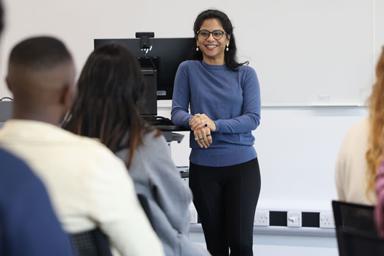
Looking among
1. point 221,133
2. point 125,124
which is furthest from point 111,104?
point 221,133

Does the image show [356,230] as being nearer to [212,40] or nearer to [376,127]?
[376,127]

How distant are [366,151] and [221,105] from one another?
1.38 meters

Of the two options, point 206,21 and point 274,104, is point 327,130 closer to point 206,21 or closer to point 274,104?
point 274,104

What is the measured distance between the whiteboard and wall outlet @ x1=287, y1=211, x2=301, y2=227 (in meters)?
0.73

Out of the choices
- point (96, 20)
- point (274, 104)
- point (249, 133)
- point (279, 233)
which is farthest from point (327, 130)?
point (96, 20)

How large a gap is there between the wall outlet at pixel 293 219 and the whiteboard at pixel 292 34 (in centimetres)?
73

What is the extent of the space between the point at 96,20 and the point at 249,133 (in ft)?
5.94

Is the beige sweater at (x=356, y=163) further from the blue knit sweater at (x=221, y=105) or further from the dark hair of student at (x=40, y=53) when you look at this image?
the blue knit sweater at (x=221, y=105)

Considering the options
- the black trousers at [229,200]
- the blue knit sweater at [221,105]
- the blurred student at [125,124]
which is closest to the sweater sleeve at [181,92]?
the blue knit sweater at [221,105]

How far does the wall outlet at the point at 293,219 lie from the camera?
408cm

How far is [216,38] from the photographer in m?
2.86

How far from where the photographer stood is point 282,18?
4.02 meters

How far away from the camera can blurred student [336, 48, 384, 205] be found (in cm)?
150

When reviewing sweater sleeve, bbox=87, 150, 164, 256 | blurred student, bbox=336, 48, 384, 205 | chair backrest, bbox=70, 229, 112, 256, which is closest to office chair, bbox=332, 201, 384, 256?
blurred student, bbox=336, 48, 384, 205
